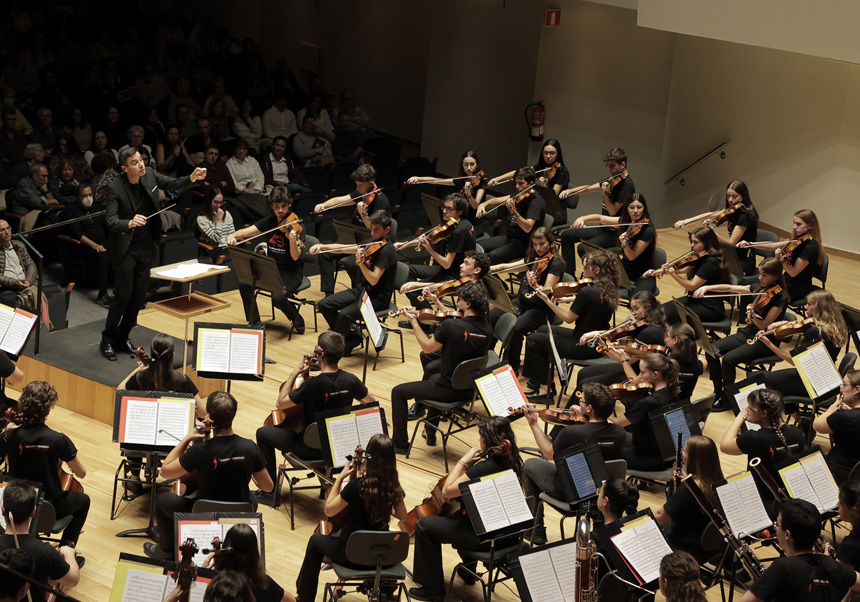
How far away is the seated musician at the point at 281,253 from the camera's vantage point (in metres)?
8.93

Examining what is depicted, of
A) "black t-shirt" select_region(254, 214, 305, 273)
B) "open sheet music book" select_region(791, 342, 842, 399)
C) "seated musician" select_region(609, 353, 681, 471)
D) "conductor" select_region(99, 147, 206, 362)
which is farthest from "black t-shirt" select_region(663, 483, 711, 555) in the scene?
"black t-shirt" select_region(254, 214, 305, 273)

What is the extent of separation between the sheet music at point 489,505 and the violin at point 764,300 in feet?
12.0

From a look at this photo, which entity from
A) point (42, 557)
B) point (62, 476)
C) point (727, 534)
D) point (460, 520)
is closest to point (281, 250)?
point (62, 476)

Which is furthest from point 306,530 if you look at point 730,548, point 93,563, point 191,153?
point 191,153

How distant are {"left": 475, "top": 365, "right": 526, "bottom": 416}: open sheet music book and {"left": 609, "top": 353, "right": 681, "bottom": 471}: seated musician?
629 mm

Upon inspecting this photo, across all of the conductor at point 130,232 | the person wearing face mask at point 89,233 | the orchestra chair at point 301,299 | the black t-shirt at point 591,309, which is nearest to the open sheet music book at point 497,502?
the black t-shirt at point 591,309

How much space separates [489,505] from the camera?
5.08 m

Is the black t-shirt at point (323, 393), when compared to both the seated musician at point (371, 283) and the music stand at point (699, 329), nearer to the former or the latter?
the seated musician at point (371, 283)

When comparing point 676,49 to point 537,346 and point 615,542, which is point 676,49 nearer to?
point 537,346

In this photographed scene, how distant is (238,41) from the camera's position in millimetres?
15750

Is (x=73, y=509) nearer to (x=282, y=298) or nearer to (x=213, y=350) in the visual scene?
(x=213, y=350)

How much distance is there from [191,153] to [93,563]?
6.84m

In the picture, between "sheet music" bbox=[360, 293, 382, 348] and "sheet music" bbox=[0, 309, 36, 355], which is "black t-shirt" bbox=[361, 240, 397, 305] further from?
"sheet music" bbox=[0, 309, 36, 355]

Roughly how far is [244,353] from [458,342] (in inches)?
59.4
